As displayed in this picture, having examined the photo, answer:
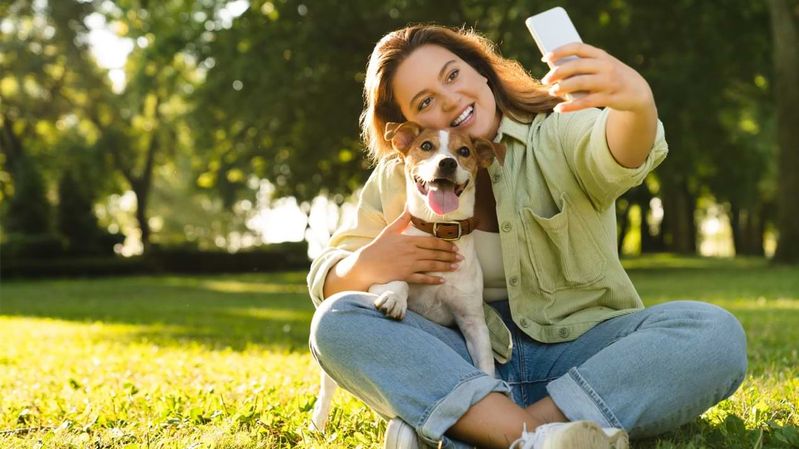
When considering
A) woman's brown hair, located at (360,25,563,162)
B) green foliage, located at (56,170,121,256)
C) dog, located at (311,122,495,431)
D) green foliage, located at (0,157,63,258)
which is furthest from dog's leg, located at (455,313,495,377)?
green foliage, located at (56,170,121,256)

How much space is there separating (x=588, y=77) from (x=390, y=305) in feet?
3.76

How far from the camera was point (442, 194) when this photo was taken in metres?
3.54

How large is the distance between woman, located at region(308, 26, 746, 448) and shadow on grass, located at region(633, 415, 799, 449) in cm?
11

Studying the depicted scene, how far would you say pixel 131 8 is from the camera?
1761 cm

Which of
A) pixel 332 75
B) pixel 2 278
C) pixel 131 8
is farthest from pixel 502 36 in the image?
pixel 2 278

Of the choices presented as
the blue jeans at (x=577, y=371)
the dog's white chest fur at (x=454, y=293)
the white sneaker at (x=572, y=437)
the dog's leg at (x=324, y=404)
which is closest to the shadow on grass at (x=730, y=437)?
the blue jeans at (x=577, y=371)

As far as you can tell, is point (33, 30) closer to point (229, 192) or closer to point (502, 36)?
point (229, 192)

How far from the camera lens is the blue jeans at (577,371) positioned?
9.73 feet

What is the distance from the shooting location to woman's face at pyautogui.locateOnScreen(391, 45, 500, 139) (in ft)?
12.7

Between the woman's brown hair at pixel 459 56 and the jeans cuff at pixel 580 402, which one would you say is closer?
the jeans cuff at pixel 580 402

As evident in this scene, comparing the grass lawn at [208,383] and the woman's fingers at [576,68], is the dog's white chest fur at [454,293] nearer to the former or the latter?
the grass lawn at [208,383]

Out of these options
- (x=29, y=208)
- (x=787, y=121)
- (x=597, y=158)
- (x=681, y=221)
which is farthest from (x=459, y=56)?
(x=681, y=221)

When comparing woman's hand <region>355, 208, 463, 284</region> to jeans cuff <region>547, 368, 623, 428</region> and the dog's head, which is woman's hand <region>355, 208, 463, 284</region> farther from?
jeans cuff <region>547, 368, 623, 428</region>

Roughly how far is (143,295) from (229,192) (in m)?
5.20
